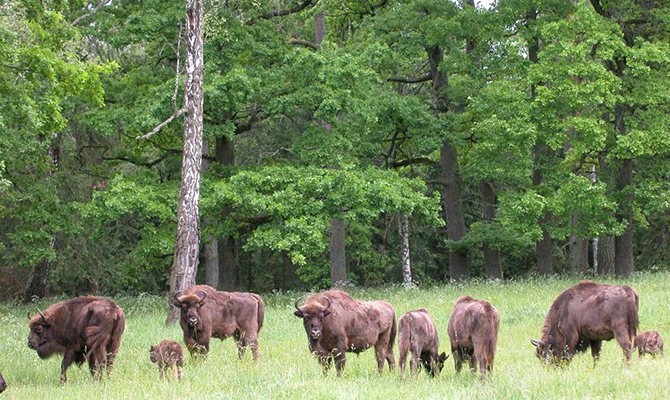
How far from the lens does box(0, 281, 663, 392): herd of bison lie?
33.1ft

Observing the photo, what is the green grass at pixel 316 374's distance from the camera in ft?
27.6

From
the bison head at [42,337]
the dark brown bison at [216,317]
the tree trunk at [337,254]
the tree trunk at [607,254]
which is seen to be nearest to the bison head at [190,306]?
the dark brown bison at [216,317]

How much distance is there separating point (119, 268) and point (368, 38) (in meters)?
15.8

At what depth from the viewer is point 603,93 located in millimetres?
23266

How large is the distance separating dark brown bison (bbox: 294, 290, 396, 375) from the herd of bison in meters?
0.02

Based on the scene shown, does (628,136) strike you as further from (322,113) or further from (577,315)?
(577,315)

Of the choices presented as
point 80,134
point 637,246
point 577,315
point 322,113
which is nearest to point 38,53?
point 322,113

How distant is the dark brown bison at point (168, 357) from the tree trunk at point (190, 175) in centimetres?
703

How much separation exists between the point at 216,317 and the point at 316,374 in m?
3.00

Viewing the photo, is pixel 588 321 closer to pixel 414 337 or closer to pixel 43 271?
pixel 414 337

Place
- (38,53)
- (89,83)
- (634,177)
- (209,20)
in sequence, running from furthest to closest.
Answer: (634,177) < (209,20) < (89,83) < (38,53)

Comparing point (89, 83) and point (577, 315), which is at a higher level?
point (89, 83)

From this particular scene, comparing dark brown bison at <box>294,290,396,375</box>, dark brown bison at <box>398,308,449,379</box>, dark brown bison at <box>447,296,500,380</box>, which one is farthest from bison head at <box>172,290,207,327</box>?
dark brown bison at <box>447,296,500,380</box>

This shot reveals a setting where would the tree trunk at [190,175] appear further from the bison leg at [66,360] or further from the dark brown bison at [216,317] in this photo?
the bison leg at [66,360]
